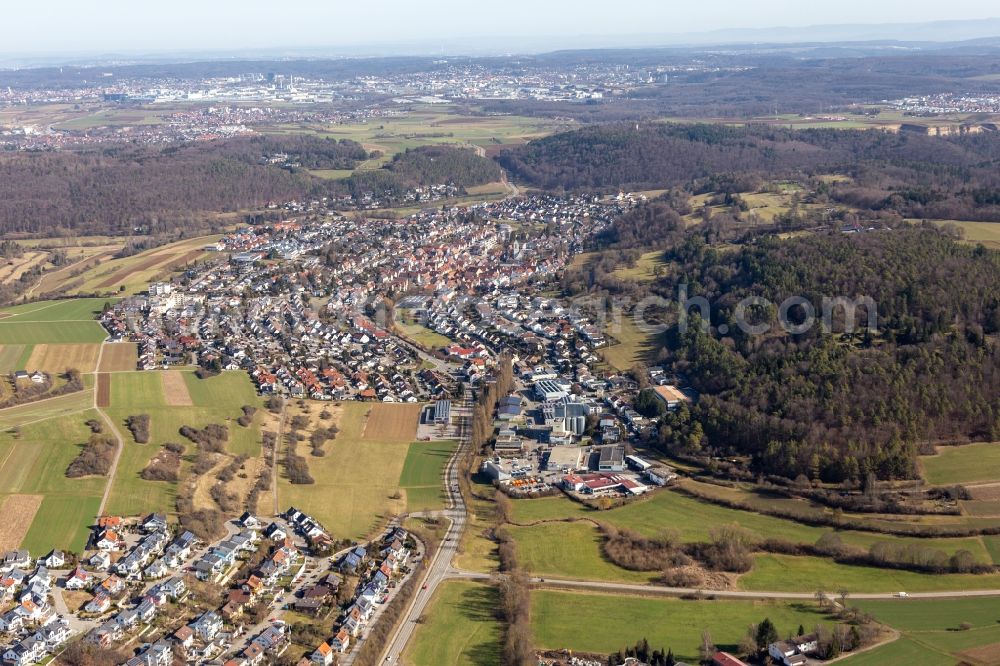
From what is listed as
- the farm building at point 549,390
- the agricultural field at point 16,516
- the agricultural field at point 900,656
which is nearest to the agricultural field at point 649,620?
the agricultural field at point 900,656

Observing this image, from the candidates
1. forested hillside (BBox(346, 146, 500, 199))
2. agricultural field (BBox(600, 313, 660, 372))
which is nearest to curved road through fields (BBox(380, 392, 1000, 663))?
agricultural field (BBox(600, 313, 660, 372))

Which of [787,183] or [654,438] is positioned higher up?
[787,183]

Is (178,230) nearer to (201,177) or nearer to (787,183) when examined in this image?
(201,177)

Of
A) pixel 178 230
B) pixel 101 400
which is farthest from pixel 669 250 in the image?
pixel 178 230

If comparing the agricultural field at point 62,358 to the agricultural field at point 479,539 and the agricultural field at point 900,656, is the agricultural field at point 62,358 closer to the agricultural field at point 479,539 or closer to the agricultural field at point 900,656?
the agricultural field at point 479,539

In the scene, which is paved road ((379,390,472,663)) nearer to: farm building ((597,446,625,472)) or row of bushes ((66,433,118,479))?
farm building ((597,446,625,472))

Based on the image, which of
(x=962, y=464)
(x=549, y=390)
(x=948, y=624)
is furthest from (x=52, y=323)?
(x=948, y=624)

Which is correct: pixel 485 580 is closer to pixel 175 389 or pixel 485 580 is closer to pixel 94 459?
pixel 94 459
